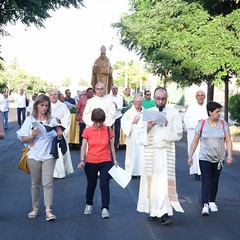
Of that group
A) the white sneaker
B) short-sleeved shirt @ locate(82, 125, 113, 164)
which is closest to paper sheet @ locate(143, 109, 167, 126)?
short-sleeved shirt @ locate(82, 125, 113, 164)

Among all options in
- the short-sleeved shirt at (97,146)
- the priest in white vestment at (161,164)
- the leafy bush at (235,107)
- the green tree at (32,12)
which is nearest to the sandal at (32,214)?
the short-sleeved shirt at (97,146)

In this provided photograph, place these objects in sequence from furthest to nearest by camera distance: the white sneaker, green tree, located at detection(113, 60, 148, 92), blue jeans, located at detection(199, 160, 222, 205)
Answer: green tree, located at detection(113, 60, 148, 92) < the white sneaker < blue jeans, located at detection(199, 160, 222, 205)

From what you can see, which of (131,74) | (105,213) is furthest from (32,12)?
(131,74)

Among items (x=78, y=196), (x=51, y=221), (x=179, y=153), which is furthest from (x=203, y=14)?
(x=51, y=221)

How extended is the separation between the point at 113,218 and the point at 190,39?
550 inches

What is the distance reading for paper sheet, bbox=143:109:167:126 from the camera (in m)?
7.01

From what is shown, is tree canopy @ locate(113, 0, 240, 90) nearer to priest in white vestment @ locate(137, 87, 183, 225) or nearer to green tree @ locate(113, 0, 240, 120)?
green tree @ locate(113, 0, 240, 120)

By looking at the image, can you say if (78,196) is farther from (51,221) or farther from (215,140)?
(215,140)

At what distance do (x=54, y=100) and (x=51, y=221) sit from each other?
407 cm

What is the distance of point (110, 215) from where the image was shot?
7676mm

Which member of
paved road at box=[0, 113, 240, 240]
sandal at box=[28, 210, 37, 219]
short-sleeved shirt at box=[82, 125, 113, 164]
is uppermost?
short-sleeved shirt at box=[82, 125, 113, 164]

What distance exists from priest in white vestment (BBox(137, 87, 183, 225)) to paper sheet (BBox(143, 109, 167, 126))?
0.07m

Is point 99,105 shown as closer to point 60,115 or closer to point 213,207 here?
point 60,115

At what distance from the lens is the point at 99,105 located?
34.1 feet
